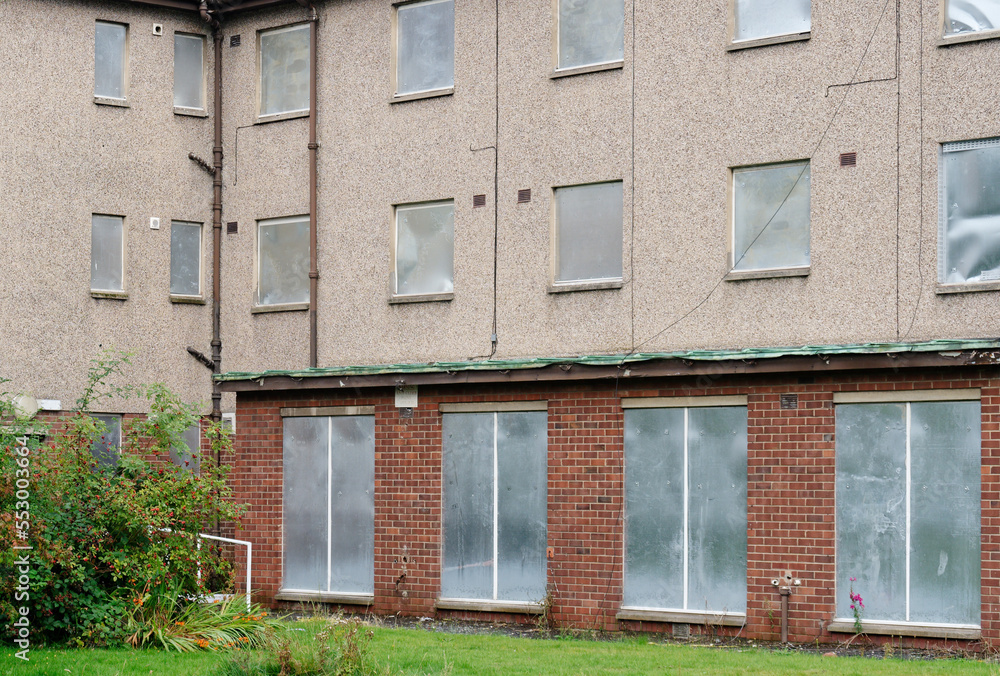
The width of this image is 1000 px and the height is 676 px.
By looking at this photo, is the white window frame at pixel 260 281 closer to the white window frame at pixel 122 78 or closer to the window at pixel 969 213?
the white window frame at pixel 122 78

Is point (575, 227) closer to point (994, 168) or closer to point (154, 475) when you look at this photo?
point (994, 168)

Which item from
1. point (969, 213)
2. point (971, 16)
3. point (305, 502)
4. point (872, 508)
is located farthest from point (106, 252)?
point (971, 16)

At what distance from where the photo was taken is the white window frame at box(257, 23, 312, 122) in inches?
906

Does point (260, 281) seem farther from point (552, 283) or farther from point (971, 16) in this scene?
point (971, 16)

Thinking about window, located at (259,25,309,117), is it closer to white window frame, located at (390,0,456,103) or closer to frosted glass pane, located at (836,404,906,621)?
white window frame, located at (390,0,456,103)

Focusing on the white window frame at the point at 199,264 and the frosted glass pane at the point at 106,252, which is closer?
the frosted glass pane at the point at 106,252

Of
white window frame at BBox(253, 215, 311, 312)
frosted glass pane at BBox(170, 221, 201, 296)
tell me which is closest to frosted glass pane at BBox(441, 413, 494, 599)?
white window frame at BBox(253, 215, 311, 312)

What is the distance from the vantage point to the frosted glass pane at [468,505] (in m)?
17.0

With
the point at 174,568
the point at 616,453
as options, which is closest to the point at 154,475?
the point at 174,568

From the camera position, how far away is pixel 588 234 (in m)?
20.2

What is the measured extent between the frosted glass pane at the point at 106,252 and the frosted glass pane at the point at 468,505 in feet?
26.6

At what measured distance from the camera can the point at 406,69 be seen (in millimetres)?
22062

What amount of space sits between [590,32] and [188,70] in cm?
758

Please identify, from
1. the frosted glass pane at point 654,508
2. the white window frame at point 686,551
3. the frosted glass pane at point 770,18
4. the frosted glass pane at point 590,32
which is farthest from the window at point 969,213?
the frosted glass pane at point 590,32
